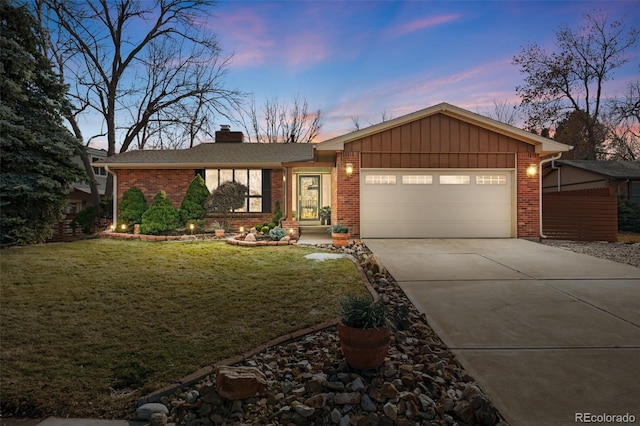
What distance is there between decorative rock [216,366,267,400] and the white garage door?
8.97 metres

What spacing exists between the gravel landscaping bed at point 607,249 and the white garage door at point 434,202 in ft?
6.05

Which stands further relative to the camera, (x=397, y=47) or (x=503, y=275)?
(x=397, y=47)

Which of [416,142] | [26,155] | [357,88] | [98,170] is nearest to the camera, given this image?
[26,155]

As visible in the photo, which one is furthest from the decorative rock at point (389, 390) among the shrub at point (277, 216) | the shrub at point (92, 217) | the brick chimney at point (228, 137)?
the brick chimney at point (228, 137)

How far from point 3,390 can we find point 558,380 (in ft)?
13.8

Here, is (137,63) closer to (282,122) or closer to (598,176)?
(282,122)

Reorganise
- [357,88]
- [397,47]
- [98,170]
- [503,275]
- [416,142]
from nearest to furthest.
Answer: [503,275]
[416,142]
[397,47]
[357,88]
[98,170]

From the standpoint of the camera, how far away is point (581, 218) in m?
11.9

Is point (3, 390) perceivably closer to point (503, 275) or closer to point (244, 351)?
point (244, 351)

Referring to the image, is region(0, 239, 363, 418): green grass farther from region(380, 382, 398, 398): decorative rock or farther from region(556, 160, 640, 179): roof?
region(556, 160, 640, 179): roof

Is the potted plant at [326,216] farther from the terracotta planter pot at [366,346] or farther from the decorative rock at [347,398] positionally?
the decorative rock at [347,398]

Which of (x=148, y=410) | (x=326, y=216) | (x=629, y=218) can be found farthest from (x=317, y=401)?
(x=629, y=218)

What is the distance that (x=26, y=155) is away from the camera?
33.4 ft

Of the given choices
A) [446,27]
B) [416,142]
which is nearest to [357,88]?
[446,27]
